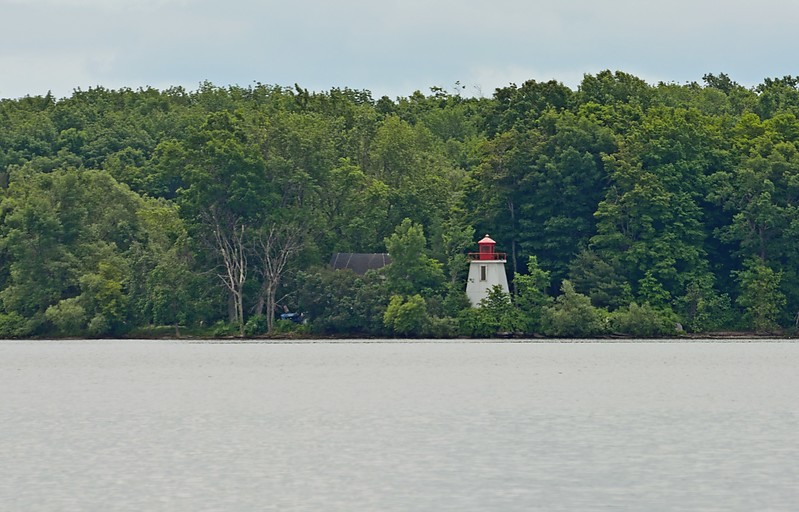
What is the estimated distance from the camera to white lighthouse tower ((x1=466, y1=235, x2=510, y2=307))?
10256 cm

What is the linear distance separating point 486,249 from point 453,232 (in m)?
3.58

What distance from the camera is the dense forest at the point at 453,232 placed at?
10112 centimetres

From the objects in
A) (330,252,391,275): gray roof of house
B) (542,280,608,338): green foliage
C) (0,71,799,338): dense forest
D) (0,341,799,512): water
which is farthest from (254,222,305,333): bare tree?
(0,341,799,512): water

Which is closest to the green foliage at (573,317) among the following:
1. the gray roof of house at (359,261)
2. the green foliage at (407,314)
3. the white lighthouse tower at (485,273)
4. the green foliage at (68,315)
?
the white lighthouse tower at (485,273)

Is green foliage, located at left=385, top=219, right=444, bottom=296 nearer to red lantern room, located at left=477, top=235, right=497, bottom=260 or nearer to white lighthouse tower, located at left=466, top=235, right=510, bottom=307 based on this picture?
white lighthouse tower, located at left=466, top=235, right=510, bottom=307

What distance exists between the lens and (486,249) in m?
104

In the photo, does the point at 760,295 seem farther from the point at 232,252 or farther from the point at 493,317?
the point at 232,252

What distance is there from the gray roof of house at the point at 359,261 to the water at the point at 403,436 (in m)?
27.9

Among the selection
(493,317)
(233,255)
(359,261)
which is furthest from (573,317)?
(233,255)

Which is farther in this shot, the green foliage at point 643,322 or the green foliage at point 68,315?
the green foliage at point 68,315

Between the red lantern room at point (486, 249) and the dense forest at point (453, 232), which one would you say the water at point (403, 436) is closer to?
the dense forest at point (453, 232)

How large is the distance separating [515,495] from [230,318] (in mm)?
77580

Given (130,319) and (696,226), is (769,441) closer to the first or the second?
(696,226)

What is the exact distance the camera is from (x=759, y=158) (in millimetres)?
103250
